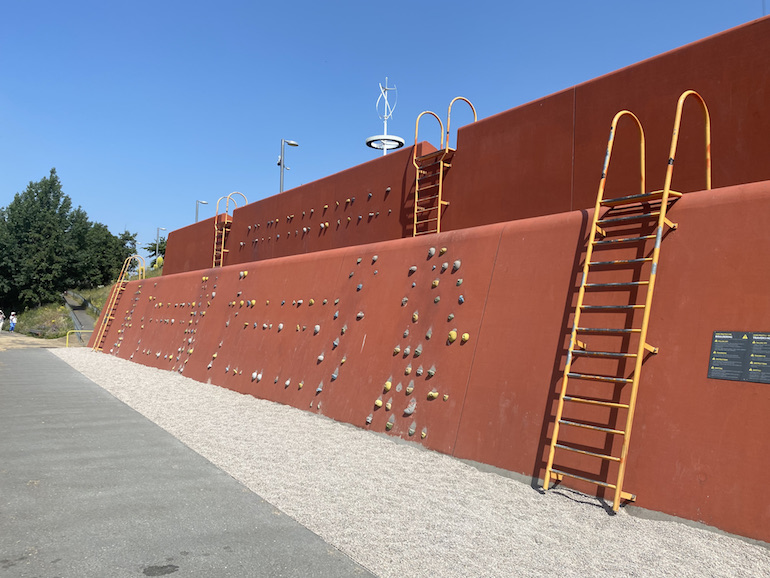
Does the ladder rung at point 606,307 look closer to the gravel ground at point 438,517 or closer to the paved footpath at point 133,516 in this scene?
the gravel ground at point 438,517

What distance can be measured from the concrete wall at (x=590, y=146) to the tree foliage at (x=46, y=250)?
137 ft

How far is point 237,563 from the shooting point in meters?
3.38

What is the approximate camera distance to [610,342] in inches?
197

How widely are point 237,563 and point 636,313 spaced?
3.61 metres

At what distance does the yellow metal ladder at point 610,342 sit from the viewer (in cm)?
460

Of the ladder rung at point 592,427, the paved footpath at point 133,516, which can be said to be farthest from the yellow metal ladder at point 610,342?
the paved footpath at point 133,516

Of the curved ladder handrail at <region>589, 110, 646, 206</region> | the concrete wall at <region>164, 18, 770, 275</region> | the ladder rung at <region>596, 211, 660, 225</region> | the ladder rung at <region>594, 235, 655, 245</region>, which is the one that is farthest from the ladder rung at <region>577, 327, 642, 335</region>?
the concrete wall at <region>164, 18, 770, 275</region>

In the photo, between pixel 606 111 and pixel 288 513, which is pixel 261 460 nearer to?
pixel 288 513

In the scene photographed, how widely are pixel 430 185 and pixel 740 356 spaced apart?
6.03 metres

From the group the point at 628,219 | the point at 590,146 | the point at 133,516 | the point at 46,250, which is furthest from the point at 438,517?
the point at 46,250

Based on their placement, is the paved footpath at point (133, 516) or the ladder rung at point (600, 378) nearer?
the paved footpath at point (133, 516)

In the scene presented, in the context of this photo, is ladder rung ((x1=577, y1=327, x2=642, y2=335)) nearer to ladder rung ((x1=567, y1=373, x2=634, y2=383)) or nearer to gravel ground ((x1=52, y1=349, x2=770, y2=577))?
ladder rung ((x1=567, y1=373, x2=634, y2=383))

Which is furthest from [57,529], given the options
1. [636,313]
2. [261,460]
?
[636,313]

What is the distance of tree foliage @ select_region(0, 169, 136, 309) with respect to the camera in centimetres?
4438
